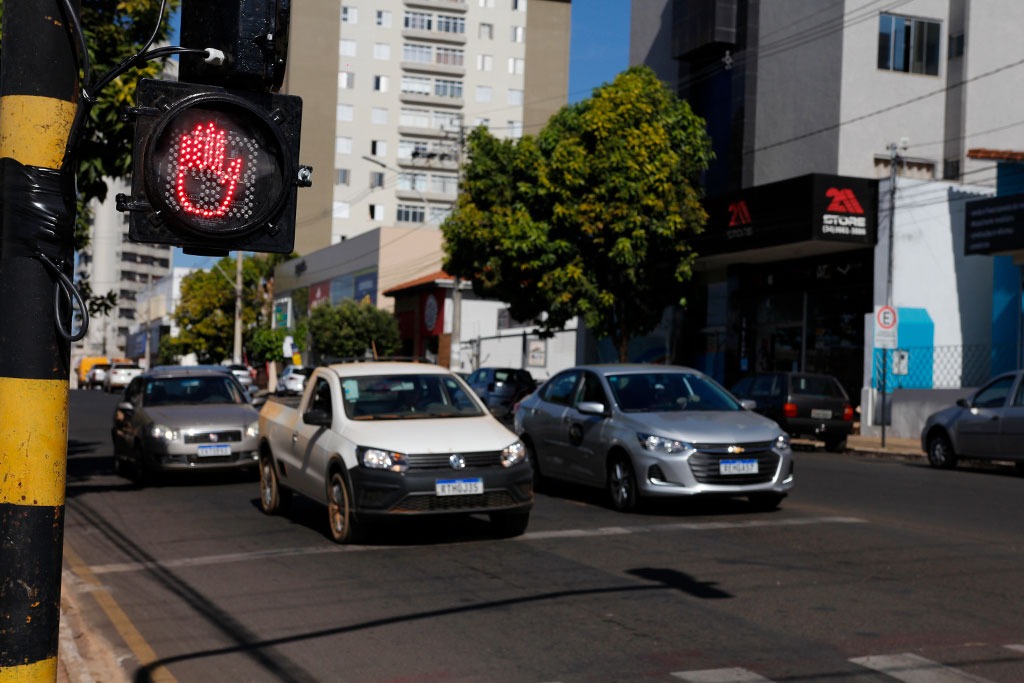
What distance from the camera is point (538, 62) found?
90250 millimetres

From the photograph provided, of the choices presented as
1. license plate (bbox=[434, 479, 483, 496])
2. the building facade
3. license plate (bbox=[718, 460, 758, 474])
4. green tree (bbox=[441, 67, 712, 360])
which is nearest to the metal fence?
the building facade

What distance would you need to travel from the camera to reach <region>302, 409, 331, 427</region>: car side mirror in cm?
1149

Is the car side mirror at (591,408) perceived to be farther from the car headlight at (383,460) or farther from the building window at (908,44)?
the building window at (908,44)

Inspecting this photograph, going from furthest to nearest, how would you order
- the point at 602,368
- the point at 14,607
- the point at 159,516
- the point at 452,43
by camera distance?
the point at 452,43
the point at 602,368
the point at 159,516
the point at 14,607

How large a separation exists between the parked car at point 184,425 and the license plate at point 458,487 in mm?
6167

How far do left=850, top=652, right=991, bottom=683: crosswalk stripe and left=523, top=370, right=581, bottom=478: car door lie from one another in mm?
7895

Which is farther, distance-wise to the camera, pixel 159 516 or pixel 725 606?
pixel 159 516

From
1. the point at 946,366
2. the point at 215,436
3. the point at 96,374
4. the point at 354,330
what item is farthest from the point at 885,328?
the point at 96,374

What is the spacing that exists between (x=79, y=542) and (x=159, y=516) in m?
1.77

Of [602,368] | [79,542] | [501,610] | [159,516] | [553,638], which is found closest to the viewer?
[553,638]

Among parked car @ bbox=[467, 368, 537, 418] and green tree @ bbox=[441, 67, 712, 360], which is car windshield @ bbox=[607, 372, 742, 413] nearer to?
green tree @ bbox=[441, 67, 712, 360]

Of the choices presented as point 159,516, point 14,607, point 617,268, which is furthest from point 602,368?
point 617,268

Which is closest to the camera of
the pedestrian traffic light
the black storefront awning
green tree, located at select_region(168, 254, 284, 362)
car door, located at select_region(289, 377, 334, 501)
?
the pedestrian traffic light

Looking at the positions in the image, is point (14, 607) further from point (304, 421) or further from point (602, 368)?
point (602, 368)
